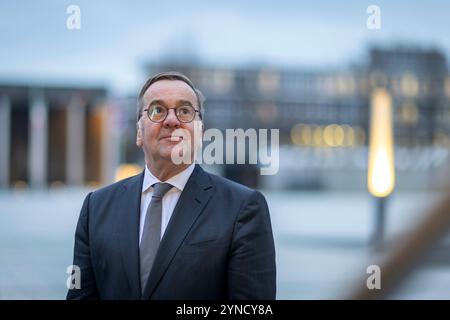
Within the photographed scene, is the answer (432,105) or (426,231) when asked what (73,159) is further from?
(426,231)

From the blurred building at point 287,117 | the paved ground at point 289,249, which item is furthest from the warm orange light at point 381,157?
the blurred building at point 287,117

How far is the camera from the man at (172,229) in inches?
50.1

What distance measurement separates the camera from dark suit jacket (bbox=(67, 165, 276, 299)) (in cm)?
127

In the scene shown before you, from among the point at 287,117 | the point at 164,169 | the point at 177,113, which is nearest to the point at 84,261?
the point at 164,169

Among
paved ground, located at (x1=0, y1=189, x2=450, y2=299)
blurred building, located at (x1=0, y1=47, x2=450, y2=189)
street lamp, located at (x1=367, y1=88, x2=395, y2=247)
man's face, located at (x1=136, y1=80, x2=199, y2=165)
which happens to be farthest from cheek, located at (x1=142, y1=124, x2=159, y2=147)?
blurred building, located at (x1=0, y1=47, x2=450, y2=189)

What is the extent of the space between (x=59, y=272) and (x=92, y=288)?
6.11 metres

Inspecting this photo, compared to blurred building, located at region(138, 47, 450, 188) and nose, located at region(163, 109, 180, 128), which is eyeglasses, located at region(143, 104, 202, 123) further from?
blurred building, located at region(138, 47, 450, 188)

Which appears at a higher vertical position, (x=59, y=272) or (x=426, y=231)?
(x=426, y=231)

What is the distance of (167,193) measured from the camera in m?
1.37

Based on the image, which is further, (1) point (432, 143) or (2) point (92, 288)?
(1) point (432, 143)

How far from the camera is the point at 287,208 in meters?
17.3

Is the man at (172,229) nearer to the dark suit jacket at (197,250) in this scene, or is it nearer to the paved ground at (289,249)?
the dark suit jacket at (197,250)
